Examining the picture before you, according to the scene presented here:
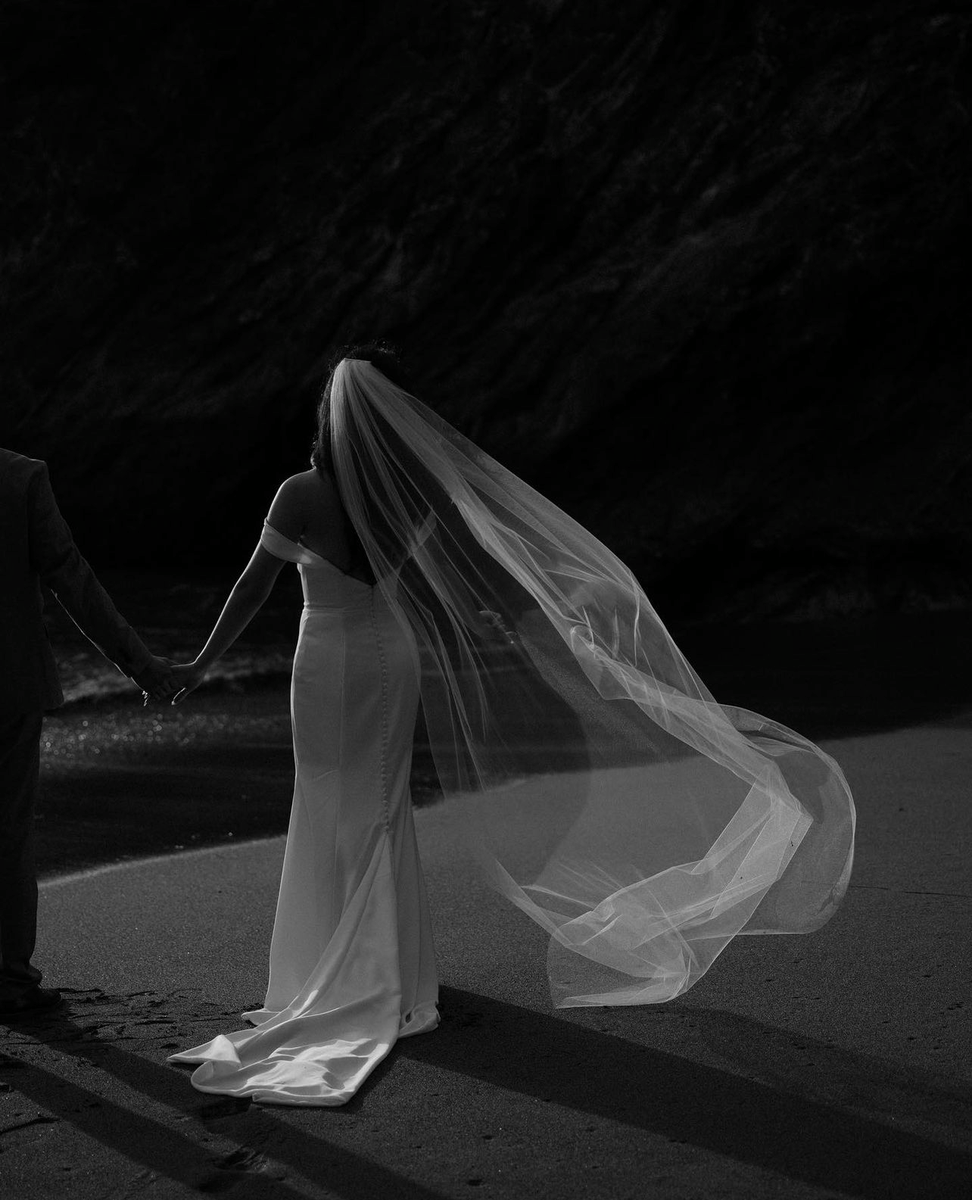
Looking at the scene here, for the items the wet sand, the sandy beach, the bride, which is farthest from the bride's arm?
the wet sand

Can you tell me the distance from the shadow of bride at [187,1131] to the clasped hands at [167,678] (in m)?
1.16

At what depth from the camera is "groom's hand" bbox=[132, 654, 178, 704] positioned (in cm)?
445

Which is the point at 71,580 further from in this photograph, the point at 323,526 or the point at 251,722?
the point at 251,722

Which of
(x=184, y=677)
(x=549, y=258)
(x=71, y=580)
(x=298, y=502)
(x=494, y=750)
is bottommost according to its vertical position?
(x=494, y=750)

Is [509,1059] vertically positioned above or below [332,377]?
below

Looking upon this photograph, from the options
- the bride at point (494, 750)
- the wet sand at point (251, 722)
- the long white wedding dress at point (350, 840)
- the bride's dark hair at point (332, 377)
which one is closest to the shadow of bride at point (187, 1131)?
the long white wedding dress at point (350, 840)

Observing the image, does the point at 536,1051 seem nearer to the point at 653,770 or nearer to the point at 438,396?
the point at 653,770

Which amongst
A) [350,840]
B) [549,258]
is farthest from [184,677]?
[549,258]

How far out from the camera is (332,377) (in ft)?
13.6

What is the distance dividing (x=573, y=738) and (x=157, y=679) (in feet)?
4.39

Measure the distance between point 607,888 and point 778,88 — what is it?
1269 centimetres

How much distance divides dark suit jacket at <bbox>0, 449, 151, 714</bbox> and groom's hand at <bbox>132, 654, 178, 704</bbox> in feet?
0.99

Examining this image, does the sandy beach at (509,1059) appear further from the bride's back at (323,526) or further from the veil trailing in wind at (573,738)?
the bride's back at (323,526)

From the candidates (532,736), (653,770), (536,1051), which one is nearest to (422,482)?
(532,736)
